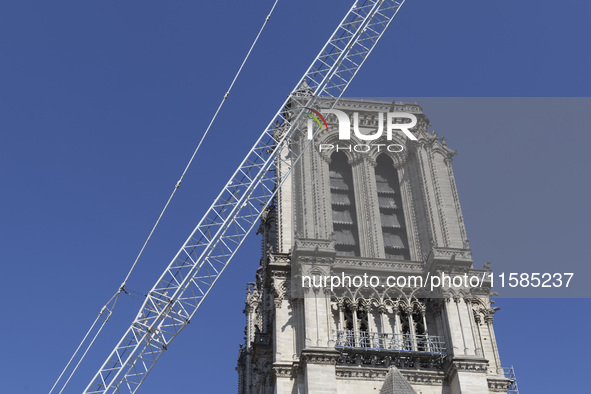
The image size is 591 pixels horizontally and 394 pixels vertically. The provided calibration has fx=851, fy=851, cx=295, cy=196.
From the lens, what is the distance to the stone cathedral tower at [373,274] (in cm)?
5175

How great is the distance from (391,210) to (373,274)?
339 inches

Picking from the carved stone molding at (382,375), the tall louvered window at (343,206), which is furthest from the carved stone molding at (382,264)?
the carved stone molding at (382,375)

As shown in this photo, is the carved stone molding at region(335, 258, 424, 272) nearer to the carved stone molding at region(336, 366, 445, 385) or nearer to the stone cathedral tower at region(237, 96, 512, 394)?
the stone cathedral tower at region(237, 96, 512, 394)

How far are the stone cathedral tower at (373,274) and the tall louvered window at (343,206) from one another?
0.32ft

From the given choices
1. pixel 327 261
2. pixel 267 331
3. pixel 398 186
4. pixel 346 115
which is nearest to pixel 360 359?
pixel 327 261

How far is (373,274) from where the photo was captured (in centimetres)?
5694

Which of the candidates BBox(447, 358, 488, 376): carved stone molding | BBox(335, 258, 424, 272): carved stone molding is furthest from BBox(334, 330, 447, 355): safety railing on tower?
BBox(335, 258, 424, 272): carved stone molding

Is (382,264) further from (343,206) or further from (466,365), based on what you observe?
(466,365)

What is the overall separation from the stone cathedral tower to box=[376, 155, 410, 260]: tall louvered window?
0.28ft

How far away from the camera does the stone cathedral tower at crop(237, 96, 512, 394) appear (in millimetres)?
51750

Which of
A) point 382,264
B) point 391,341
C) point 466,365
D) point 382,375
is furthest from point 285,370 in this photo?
point 466,365

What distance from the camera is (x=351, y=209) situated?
6400 centimetres

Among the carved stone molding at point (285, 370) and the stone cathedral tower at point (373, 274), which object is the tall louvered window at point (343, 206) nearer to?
the stone cathedral tower at point (373, 274)

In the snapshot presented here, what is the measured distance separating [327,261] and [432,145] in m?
15.5
